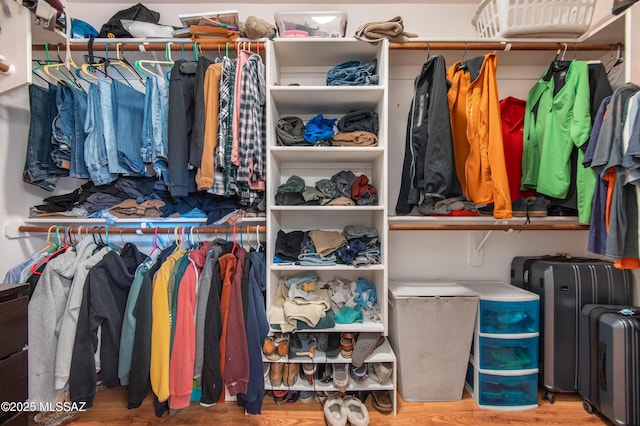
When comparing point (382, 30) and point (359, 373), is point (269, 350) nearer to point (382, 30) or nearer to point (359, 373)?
point (359, 373)

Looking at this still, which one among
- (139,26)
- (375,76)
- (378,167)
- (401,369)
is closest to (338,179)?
(378,167)

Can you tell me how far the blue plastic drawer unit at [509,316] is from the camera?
147cm

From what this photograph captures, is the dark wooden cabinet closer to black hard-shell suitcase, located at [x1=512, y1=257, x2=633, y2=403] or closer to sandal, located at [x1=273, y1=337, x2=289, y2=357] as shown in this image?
sandal, located at [x1=273, y1=337, x2=289, y2=357]

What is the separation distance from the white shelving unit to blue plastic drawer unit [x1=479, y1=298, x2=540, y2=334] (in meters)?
0.58

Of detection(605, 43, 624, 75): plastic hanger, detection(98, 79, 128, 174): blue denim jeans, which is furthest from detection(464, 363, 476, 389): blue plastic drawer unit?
detection(98, 79, 128, 174): blue denim jeans

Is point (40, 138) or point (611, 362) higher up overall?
point (40, 138)

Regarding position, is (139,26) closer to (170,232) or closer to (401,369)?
(170,232)

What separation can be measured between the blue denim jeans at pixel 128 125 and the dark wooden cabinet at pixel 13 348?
0.73 metres

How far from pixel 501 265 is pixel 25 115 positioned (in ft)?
10.7

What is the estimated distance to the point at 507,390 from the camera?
4.84ft

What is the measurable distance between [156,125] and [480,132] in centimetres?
171

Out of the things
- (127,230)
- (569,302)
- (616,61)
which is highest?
(616,61)

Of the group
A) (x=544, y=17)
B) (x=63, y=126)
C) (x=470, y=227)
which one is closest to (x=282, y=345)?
(x=470, y=227)


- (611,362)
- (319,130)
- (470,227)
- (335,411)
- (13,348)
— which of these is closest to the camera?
(13,348)
